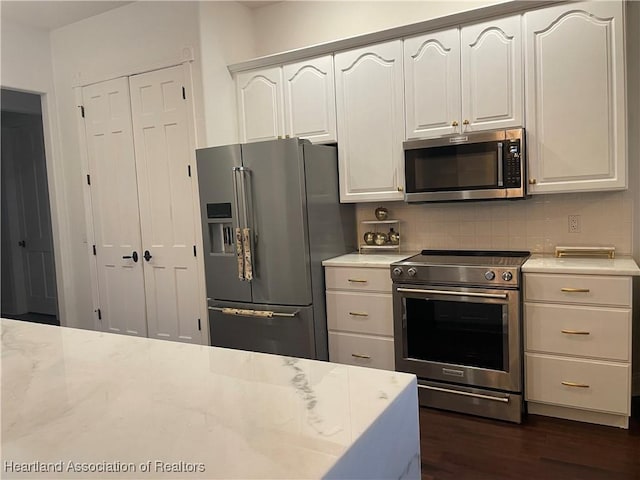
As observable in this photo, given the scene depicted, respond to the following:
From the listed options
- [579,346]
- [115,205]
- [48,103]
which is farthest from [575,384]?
[48,103]

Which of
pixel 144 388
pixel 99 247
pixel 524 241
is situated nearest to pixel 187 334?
pixel 99 247

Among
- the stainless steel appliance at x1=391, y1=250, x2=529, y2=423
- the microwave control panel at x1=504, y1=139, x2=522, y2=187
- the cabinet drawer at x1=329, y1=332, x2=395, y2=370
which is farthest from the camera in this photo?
the cabinet drawer at x1=329, y1=332, x2=395, y2=370

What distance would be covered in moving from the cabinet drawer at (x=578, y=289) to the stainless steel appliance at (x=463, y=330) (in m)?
0.09

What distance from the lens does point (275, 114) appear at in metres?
3.67

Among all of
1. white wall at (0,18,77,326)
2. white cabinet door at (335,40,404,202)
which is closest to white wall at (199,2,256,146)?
white cabinet door at (335,40,404,202)

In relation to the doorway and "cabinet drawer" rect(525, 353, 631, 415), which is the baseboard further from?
the doorway

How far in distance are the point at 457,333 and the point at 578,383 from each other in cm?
68

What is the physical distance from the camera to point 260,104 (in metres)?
3.72

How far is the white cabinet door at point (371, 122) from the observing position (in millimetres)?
3232

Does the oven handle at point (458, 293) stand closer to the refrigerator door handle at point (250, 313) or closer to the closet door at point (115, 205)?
the refrigerator door handle at point (250, 313)

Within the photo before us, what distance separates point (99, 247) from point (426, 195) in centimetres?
293

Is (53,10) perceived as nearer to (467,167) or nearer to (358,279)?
(358,279)

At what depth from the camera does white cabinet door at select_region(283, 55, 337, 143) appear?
345cm

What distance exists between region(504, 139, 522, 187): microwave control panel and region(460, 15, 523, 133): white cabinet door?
0.53 ft
